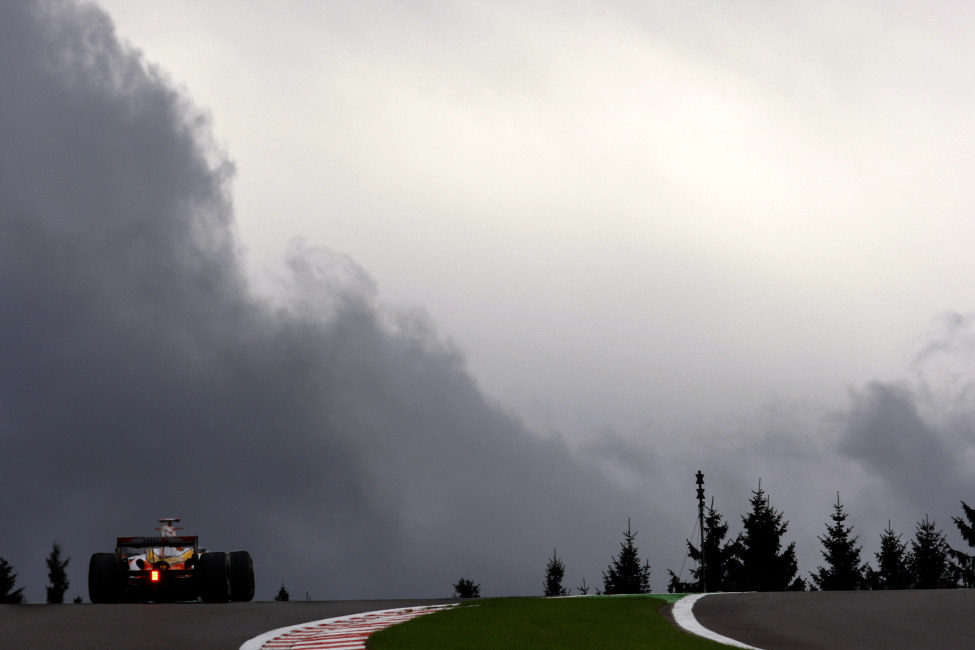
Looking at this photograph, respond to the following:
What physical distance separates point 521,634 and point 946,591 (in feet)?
41.6

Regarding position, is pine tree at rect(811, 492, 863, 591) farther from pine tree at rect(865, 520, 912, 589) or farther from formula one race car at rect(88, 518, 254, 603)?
formula one race car at rect(88, 518, 254, 603)

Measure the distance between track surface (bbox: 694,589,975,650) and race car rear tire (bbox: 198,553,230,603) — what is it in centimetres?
955

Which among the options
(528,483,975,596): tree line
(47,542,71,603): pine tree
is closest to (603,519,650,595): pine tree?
(528,483,975,596): tree line

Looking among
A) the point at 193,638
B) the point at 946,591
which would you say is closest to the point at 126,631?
the point at 193,638

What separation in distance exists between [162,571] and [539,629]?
12265mm

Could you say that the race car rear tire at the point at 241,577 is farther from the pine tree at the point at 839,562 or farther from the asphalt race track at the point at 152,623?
the pine tree at the point at 839,562

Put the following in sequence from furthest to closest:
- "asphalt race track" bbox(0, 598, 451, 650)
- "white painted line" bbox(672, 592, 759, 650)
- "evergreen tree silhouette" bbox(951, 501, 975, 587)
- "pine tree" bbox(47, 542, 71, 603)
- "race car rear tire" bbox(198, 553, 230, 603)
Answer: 1. "pine tree" bbox(47, 542, 71, 603)
2. "evergreen tree silhouette" bbox(951, 501, 975, 587)
3. "race car rear tire" bbox(198, 553, 230, 603)
4. "white painted line" bbox(672, 592, 759, 650)
5. "asphalt race track" bbox(0, 598, 451, 650)

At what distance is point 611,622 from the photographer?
1769cm

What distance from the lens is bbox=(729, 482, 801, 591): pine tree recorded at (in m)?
86.9

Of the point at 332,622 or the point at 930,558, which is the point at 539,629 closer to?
the point at 332,622

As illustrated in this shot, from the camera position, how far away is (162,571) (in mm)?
25906

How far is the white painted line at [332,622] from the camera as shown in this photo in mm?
14314

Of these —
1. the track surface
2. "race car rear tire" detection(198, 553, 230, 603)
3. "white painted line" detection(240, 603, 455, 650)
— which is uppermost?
"race car rear tire" detection(198, 553, 230, 603)

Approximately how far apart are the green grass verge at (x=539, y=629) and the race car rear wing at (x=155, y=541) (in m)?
7.39
